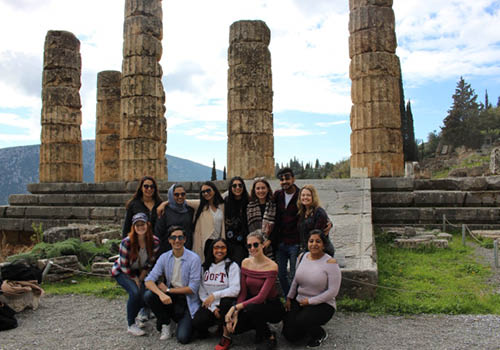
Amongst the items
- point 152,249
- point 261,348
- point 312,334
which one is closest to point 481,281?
point 312,334

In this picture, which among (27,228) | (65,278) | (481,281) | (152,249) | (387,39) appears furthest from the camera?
(27,228)

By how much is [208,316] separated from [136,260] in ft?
3.83

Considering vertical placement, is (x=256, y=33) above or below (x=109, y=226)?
above

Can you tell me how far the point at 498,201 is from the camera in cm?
1091

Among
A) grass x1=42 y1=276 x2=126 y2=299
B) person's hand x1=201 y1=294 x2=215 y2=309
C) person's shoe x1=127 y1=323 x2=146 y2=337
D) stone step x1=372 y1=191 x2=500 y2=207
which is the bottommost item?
grass x1=42 y1=276 x2=126 y2=299

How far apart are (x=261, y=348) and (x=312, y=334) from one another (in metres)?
0.56

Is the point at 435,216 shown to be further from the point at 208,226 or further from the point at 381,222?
the point at 208,226

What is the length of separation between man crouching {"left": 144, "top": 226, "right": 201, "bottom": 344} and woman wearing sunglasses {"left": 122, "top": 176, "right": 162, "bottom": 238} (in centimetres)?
83

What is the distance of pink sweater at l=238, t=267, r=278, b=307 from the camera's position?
4422mm

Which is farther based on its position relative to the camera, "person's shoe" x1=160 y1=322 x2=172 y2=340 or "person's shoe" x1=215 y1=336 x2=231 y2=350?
"person's shoe" x1=160 y1=322 x2=172 y2=340

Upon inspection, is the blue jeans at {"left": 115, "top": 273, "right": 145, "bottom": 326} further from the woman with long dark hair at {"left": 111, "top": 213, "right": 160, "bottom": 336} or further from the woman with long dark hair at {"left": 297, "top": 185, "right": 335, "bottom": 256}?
the woman with long dark hair at {"left": 297, "top": 185, "right": 335, "bottom": 256}

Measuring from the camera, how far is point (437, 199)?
11.2 m

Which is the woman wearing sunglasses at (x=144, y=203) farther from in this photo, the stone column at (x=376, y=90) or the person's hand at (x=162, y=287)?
the stone column at (x=376, y=90)

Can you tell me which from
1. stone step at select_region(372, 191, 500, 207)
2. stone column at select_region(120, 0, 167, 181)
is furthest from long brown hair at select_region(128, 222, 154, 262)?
stone column at select_region(120, 0, 167, 181)
